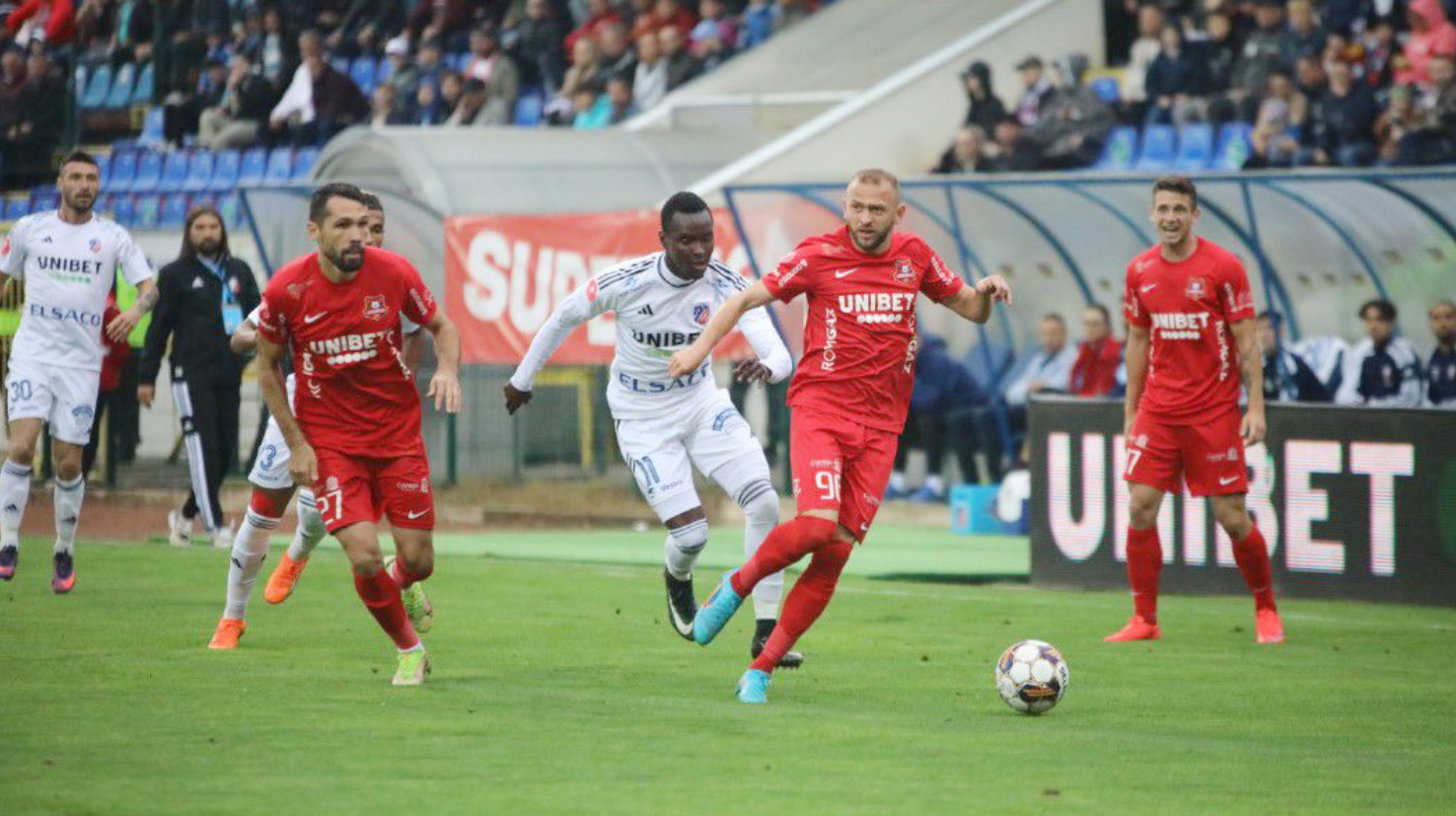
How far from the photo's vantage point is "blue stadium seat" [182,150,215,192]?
95.1 ft

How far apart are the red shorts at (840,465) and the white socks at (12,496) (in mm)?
5820

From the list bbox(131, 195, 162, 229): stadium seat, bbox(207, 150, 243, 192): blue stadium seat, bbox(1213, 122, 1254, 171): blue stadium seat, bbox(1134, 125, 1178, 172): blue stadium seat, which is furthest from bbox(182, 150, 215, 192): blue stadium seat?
bbox(1213, 122, 1254, 171): blue stadium seat

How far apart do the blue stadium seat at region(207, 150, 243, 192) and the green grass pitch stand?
16.0 m

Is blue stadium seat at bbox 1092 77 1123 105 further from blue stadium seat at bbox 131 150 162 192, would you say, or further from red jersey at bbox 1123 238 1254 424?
blue stadium seat at bbox 131 150 162 192

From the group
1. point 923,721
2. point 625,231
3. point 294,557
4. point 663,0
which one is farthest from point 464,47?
point 923,721

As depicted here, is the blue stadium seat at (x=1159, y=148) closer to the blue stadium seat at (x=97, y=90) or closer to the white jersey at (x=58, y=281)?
the white jersey at (x=58, y=281)

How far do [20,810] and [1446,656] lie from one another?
677cm

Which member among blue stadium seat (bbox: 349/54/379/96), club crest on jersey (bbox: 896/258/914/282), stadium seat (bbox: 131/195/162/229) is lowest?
club crest on jersey (bbox: 896/258/914/282)

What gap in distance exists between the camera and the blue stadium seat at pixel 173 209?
27.5m

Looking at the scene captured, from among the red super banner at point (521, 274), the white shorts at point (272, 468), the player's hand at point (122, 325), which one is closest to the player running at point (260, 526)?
the white shorts at point (272, 468)

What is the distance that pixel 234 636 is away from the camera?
34.7 feet

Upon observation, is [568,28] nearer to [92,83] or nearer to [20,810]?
[92,83]

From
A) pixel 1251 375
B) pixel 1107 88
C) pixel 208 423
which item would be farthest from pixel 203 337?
pixel 1107 88

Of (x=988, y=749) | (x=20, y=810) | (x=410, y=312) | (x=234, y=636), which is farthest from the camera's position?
(x=234, y=636)
